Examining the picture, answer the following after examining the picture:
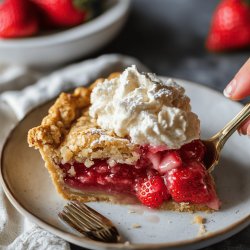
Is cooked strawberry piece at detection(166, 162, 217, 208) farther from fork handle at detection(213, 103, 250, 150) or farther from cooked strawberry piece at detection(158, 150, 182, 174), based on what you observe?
fork handle at detection(213, 103, 250, 150)

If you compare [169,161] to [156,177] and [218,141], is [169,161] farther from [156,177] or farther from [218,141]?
[218,141]

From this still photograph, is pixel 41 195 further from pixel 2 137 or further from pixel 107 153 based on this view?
pixel 2 137

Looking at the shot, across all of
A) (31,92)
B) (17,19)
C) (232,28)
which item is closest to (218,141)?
(31,92)

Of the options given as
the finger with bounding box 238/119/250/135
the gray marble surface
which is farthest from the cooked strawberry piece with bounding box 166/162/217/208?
the gray marble surface

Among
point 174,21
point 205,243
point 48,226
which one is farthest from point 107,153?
point 174,21

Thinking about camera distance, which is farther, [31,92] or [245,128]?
[31,92]

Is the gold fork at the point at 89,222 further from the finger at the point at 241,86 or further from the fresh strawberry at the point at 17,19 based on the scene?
the fresh strawberry at the point at 17,19
